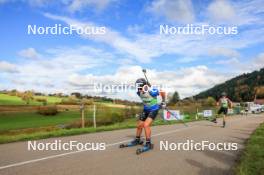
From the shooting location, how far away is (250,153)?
29.5 ft

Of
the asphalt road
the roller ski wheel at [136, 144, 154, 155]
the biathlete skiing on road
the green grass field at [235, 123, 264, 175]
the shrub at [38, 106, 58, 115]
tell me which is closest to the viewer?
the green grass field at [235, 123, 264, 175]

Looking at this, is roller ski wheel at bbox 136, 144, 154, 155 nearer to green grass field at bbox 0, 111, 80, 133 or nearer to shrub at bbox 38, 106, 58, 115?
green grass field at bbox 0, 111, 80, 133

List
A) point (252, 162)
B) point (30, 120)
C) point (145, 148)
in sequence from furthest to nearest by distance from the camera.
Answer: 1. point (30, 120)
2. point (145, 148)
3. point (252, 162)

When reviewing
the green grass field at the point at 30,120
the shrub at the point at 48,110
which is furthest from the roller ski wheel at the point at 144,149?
the shrub at the point at 48,110

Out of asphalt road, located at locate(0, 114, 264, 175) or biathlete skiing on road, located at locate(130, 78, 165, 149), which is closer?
asphalt road, located at locate(0, 114, 264, 175)

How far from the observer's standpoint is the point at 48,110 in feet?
104

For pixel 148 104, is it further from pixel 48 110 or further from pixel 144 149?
pixel 48 110

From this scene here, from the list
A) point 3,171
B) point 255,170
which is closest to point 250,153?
point 255,170

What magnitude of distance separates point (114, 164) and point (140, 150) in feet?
5.48

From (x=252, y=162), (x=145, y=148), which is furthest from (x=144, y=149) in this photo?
(x=252, y=162)

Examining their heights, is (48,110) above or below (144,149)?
above

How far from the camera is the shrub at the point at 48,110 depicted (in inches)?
1200

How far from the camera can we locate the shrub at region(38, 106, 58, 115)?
30.5 metres

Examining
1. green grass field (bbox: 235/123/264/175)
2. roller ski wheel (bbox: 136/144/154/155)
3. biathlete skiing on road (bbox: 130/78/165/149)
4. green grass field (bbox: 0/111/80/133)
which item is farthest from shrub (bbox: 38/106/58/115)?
green grass field (bbox: 235/123/264/175)
